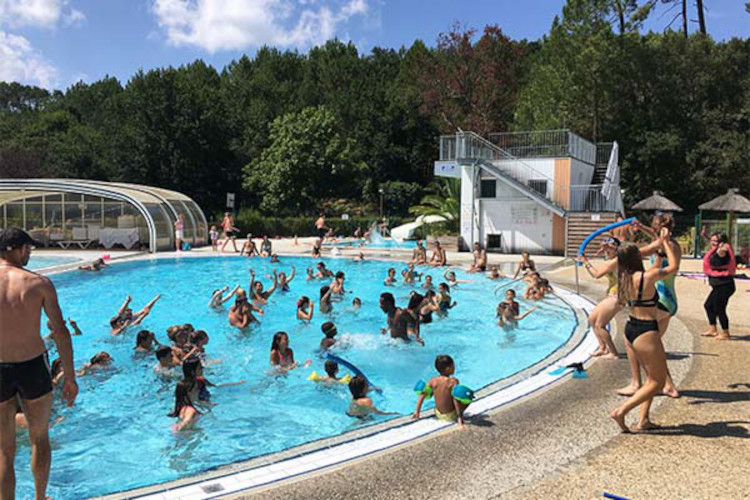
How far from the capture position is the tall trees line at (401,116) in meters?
32.2

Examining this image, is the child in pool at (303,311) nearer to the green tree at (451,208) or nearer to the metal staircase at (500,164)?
the metal staircase at (500,164)

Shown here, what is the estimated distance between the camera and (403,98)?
166 ft

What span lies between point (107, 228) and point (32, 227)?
137 inches

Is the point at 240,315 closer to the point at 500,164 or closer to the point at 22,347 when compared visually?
the point at 22,347

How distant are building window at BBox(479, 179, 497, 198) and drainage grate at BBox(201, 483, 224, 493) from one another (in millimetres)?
23236

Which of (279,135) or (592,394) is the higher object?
(279,135)

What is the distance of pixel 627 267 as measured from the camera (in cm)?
550

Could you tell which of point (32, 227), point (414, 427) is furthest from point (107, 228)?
point (414, 427)

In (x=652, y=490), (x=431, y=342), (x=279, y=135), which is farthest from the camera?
(x=279, y=135)

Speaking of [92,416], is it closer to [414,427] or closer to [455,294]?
[414,427]

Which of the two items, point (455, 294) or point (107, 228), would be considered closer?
point (455, 294)

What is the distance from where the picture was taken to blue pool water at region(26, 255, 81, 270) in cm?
2127

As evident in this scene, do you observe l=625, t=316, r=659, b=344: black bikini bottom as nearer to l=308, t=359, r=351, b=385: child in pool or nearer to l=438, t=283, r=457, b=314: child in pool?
l=308, t=359, r=351, b=385: child in pool

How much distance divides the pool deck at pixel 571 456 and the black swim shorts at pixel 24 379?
161 cm
